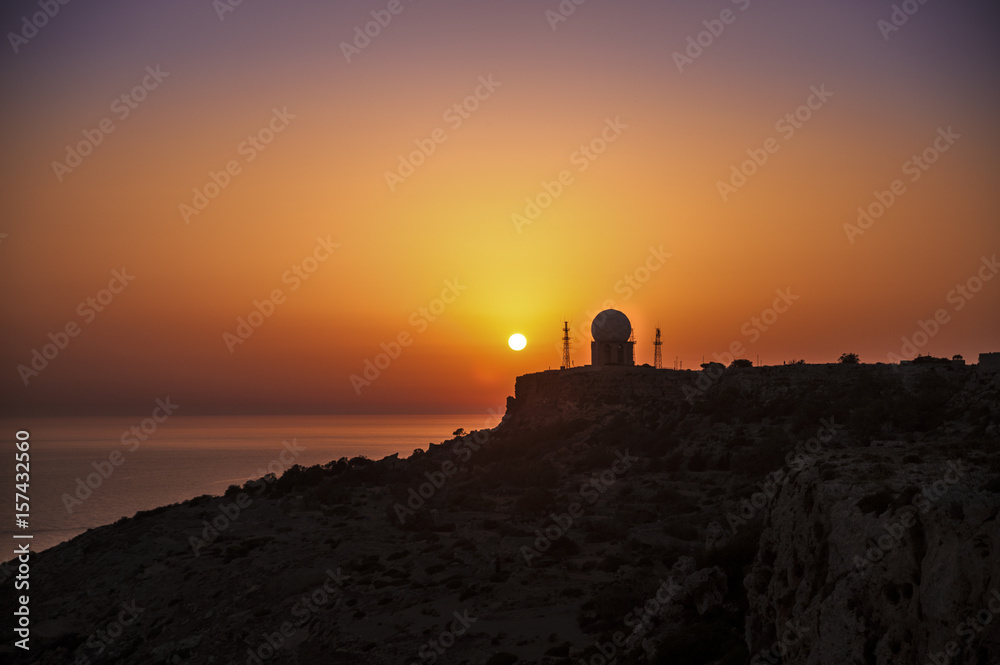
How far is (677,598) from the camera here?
15766 millimetres

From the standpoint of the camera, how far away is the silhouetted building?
58.1m

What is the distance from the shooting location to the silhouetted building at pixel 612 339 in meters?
58.1

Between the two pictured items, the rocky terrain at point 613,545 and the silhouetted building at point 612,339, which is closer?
the rocky terrain at point 613,545

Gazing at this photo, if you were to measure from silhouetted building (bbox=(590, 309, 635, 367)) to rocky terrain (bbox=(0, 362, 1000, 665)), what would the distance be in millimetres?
1878

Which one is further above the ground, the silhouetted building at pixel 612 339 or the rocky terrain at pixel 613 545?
the silhouetted building at pixel 612 339

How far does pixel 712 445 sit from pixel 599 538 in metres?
15.2

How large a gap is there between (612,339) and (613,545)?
103 feet

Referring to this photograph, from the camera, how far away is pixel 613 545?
27906 mm

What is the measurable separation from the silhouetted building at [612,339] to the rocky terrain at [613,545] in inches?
73.9

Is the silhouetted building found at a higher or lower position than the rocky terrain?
higher

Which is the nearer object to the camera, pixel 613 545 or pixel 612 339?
pixel 613 545

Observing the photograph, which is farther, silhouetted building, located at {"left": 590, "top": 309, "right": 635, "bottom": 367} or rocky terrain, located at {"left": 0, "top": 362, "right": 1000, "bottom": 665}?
silhouetted building, located at {"left": 590, "top": 309, "right": 635, "bottom": 367}

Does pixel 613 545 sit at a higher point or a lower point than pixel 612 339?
lower

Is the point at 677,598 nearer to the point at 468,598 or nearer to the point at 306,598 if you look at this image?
the point at 468,598
